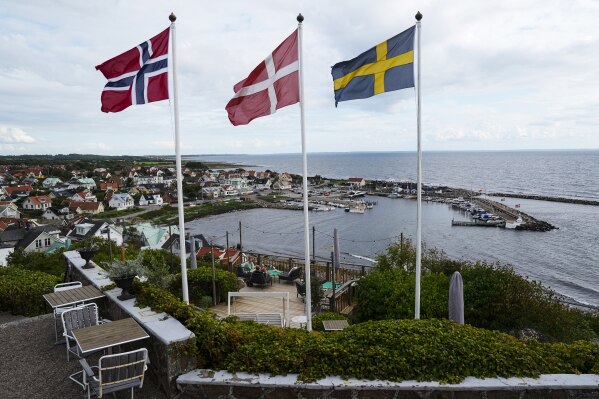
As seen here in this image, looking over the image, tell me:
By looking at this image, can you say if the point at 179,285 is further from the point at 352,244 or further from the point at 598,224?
the point at 598,224

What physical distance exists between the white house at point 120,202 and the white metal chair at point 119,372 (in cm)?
7990

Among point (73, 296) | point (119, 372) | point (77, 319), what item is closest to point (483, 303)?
point (119, 372)

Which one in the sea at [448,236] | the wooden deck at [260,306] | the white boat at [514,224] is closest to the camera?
the wooden deck at [260,306]

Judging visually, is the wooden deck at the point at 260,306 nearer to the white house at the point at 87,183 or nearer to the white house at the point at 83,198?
the white house at the point at 83,198

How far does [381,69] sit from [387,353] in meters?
4.90

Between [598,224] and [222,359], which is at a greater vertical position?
[222,359]

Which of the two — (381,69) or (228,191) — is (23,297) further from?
(228,191)

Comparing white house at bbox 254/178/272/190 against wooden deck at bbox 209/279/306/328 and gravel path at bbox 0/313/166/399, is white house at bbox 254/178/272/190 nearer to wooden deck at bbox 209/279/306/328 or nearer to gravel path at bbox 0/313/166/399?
wooden deck at bbox 209/279/306/328

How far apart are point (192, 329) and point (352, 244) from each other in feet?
142

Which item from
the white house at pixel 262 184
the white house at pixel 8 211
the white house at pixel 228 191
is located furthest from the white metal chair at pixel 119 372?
the white house at pixel 262 184

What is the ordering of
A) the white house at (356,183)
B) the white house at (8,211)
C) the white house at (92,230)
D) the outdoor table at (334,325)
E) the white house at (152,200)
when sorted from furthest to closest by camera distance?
the white house at (356,183) < the white house at (152,200) < the white house at (8,211) < the white house at (92,230) < the outdoor table at (334,325)

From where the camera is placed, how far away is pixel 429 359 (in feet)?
14.0

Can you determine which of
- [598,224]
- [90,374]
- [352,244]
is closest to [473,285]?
[90,374]

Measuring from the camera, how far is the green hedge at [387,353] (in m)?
4.21
